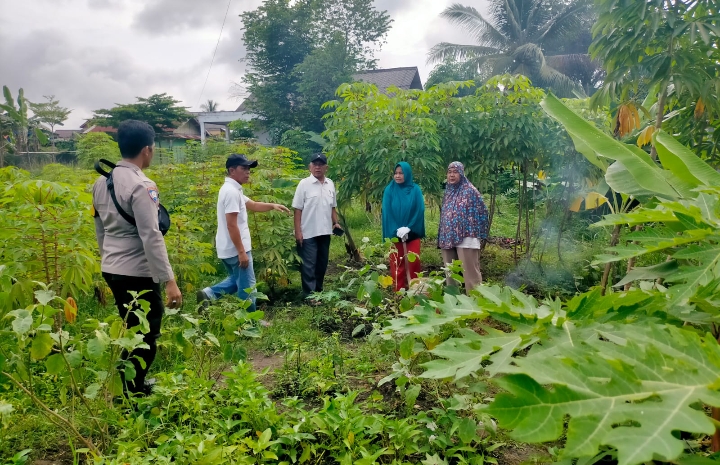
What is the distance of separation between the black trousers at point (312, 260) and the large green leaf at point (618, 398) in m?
4.56

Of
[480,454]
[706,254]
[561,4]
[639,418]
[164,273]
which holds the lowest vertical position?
[480,454]

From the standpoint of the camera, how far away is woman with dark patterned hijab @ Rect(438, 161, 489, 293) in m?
4.65

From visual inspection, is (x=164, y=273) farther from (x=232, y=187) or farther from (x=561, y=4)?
(x=561, y=4)

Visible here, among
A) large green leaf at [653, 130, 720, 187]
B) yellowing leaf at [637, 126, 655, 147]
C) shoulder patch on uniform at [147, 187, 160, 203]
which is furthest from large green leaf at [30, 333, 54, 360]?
yellowing leaf at [637, 126, 655, 147]

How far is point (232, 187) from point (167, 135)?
75.7 ft

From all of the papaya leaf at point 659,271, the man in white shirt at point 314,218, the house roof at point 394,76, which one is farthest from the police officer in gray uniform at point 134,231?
the house roof at point 394,76

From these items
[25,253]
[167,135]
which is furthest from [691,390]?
[167,135]

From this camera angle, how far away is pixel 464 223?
15.2 feet

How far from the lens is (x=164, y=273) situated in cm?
257

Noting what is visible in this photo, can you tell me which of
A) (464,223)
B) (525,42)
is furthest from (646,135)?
(525,42)

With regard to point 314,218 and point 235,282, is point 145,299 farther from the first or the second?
point 314,218

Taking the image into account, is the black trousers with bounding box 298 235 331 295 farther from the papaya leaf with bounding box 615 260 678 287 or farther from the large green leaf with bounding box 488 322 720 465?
the large green leaf with bounding box 488 322 720 465

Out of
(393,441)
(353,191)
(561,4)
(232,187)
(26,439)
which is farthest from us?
(561,4)

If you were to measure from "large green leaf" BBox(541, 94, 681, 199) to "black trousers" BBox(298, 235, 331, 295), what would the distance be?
3982 millimetres
